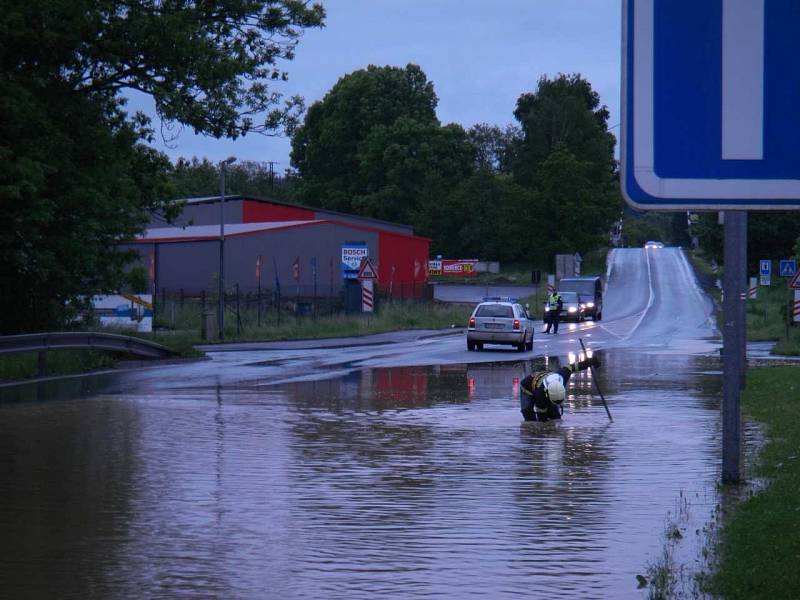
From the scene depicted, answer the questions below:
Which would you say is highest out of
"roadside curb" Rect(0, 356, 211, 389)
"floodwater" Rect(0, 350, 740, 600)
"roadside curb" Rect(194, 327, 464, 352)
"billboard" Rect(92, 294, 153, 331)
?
"billboard" Rect(92, 294, 153, 331)

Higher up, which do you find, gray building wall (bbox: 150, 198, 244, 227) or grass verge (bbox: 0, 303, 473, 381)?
gray building wall (bbox: 150, 198, 244, 227)

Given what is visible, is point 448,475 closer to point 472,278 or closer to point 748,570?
point 748,570

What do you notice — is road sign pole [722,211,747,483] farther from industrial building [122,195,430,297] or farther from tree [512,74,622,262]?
tree [512,74,622,262]

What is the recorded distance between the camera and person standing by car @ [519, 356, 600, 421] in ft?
57.7

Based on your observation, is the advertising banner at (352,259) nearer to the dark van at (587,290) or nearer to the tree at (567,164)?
the dark van at (587,290)

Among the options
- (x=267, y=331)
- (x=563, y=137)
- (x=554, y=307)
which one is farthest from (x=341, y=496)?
(x=563, y=137)

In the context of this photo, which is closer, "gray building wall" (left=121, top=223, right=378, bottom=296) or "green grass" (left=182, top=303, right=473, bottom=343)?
"green grass" (left=182, top=303, right=473, bottom=343)

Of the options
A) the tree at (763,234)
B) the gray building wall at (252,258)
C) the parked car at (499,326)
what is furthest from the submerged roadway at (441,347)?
the gray building wall at (252,258)

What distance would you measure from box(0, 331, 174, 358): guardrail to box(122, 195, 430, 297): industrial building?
32618 millimetres

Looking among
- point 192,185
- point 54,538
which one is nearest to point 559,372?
point 54,538

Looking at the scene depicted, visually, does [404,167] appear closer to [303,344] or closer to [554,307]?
[554,307]

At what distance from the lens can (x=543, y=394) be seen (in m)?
17.6

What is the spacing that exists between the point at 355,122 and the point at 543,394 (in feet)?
356

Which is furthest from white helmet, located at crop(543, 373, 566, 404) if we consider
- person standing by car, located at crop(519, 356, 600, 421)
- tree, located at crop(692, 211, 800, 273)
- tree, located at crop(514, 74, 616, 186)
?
tree, located at crop(514, 74, 616, 186)
